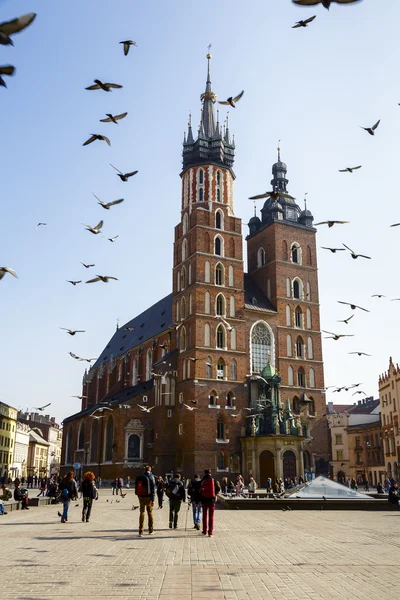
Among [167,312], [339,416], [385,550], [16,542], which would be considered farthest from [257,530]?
[339,416]

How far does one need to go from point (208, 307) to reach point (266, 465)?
1437 centimetres

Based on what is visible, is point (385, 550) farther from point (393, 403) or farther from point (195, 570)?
point (393, 403)

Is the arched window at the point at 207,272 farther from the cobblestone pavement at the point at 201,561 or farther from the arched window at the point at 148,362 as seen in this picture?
the cobblestone pavement at the point at 201,561

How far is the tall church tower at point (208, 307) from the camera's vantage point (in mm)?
48531

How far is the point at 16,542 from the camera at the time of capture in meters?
12.8

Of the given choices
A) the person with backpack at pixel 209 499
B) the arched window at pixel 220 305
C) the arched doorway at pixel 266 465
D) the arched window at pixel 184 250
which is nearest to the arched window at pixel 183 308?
the arched window at pixel 220 305

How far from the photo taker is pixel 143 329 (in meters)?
71.4

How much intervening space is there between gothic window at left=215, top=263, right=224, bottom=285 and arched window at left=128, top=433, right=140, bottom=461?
1607 cm

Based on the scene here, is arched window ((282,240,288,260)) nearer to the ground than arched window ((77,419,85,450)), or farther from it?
farther from it

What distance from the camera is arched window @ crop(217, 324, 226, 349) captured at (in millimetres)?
51219

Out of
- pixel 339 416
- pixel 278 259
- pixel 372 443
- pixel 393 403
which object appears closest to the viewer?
pixel 278 259

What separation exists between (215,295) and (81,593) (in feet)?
147

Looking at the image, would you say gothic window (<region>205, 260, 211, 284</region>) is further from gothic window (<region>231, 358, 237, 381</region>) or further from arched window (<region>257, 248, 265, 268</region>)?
arched window (<region>257, 248, 265, 268</region>)

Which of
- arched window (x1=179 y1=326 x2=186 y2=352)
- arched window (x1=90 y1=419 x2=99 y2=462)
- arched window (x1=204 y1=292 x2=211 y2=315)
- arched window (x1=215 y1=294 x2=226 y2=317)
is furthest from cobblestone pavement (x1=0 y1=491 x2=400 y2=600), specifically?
arched window (x1=90 y1=419 x2=99 y2=462)
